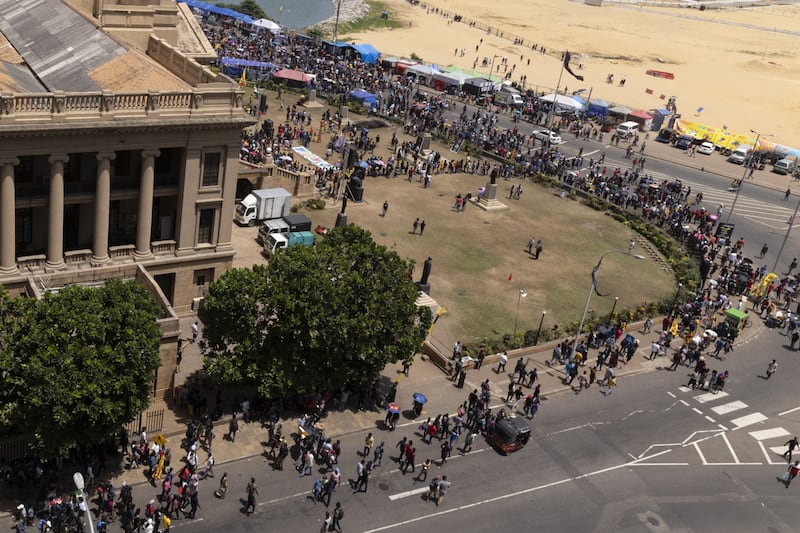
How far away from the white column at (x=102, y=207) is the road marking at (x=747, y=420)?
35.9m

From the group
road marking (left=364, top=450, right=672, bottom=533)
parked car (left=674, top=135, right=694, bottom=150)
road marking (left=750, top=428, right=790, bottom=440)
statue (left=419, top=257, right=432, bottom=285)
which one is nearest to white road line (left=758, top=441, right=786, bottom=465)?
road marking (left=750, top=428, right=790, bottom=440)

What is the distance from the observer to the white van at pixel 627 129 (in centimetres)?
10675

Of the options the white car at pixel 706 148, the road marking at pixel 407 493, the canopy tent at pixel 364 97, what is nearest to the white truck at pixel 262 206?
the road marking at pixel 407 493

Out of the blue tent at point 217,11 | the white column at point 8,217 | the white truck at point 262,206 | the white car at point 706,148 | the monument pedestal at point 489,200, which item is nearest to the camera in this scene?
the white column at point 8,217

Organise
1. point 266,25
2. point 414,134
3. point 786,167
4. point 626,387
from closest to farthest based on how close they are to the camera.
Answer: point 626,387 < point 414,134 < point 786,167 < point 266,25

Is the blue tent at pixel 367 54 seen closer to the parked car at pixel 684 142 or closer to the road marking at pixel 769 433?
the parked car at pixel 684 142

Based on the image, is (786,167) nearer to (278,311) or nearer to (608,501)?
(608,501)

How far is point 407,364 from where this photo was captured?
4538cm

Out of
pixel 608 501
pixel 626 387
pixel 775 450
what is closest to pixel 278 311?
pixel 608 501

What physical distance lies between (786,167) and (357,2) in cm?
12336

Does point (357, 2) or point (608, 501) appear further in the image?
point (357, 2)

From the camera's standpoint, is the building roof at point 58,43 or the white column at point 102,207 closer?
the white column at point 102,207

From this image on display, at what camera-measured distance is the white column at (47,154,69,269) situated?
4209cm

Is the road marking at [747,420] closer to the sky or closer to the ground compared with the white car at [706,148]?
closer to the ground
